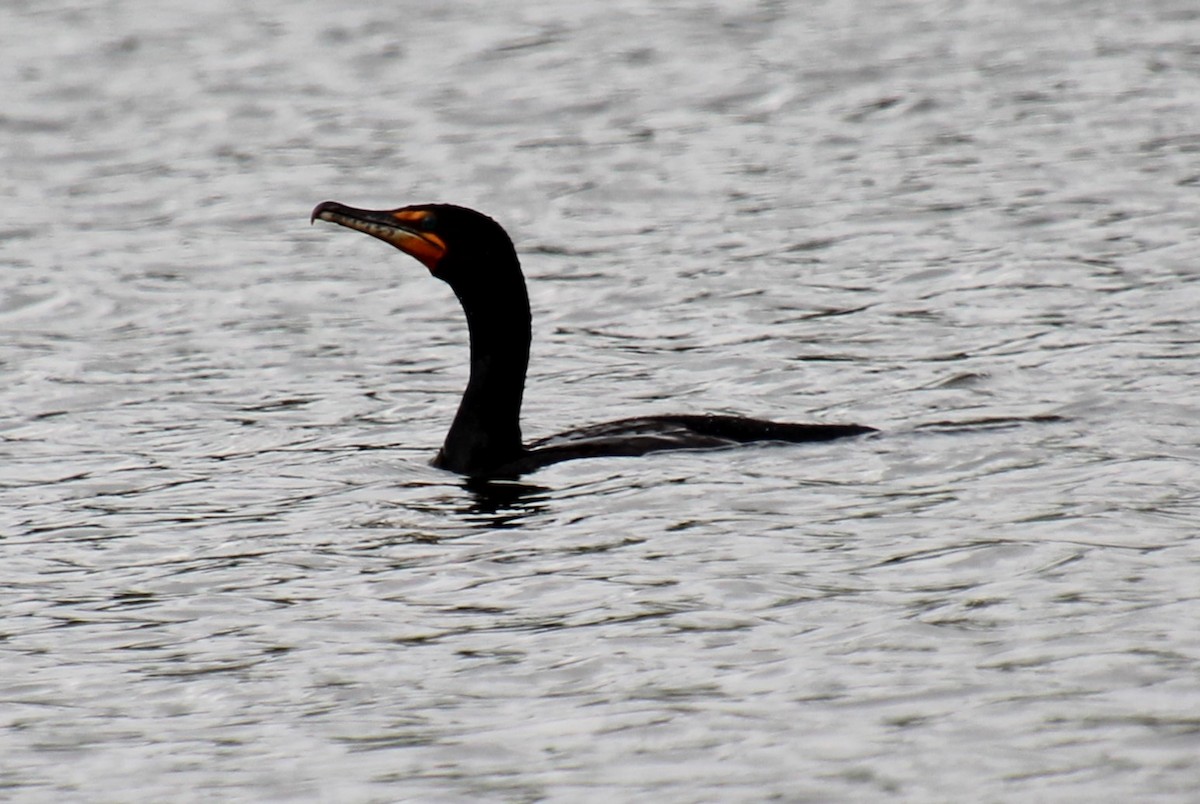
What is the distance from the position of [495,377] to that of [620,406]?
1.60 metres

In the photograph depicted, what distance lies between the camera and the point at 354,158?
729 inches

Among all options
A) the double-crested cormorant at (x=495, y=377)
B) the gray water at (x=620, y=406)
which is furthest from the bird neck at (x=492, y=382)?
the gray water at (x=620, y=406)

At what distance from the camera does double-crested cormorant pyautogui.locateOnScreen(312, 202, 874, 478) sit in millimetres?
9719

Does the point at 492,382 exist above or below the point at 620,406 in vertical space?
above

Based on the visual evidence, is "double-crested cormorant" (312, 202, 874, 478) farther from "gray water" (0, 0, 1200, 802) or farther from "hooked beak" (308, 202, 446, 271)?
"gray water" (0, 0, 1200, 802)

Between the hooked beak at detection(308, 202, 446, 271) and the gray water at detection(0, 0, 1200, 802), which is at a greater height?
the hooked beak at detection(308, 202, 446, 271)

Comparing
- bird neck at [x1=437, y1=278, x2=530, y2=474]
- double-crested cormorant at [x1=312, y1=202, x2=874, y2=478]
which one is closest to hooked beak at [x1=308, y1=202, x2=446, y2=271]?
double-crested cormorant at [x1=312, y1=202, x2=874, y2=478]

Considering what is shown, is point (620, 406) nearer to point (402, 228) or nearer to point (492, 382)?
point (492, 382)

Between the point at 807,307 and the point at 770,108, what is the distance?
6.39 metres

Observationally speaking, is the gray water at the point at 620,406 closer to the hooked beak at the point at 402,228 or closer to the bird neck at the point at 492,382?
the bird neck at the point at 492,382

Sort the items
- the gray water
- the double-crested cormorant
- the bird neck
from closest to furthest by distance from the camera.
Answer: the gray water → the double-crested cormorant → the bird neck

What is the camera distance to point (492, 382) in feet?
32.4

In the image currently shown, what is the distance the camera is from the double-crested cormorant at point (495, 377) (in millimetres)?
9719

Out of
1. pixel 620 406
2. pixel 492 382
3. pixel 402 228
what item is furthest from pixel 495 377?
pixel 620 406
